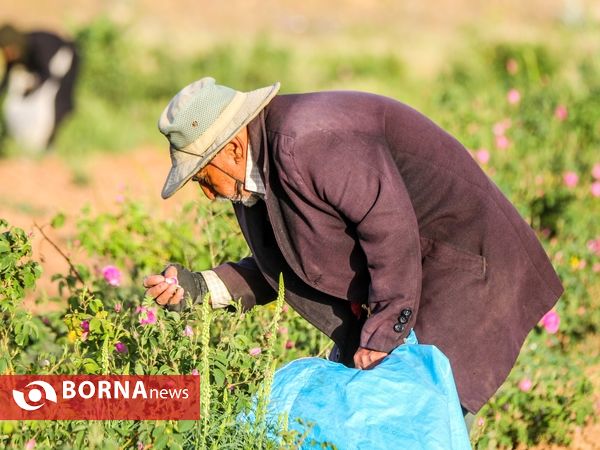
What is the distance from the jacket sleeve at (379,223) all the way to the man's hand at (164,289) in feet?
1.78

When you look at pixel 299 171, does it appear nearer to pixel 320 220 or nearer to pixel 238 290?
pixel 320 220

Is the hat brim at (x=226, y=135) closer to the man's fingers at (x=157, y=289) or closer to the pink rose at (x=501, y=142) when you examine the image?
the man's fingers at (x=157, y=289)

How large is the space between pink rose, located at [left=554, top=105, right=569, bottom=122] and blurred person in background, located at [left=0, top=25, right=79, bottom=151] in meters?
4.91

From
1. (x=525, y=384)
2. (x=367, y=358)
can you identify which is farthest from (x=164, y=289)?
(x=525, y=384)

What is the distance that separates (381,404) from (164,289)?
28.5 inches

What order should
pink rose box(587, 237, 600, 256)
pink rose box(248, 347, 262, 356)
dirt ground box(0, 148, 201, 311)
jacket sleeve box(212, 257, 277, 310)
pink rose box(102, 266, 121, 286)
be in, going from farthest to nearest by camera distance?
dirt ground box(0, 148, 201, 311), pink rose box(587, 237, 600, 256), pink rose box(102, 266, 121, 286), jacket sleeve box(212, 257, 277, 310), pink rose box(248, 347, 262, 356)

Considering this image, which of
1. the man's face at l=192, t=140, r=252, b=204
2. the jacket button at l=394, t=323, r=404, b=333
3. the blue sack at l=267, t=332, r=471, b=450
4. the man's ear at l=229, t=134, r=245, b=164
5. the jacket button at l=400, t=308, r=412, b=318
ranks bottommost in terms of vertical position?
the blue sack at l=267, t=332, r=471, b=450

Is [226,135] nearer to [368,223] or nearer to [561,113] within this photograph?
[368,223]

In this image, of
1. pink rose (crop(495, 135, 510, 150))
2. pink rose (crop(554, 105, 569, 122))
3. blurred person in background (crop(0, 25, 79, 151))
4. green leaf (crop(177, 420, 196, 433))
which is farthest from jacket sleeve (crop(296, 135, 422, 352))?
blurred person in background (crop(0, 25, 79, 151))

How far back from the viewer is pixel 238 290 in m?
3.44

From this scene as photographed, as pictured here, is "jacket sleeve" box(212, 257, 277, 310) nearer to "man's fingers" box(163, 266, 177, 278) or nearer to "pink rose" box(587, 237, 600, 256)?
"man's fingers" box(163, 266, 177, 278)

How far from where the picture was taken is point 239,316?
3.26 metres

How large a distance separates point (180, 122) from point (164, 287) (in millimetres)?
493

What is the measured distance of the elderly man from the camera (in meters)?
2.89
